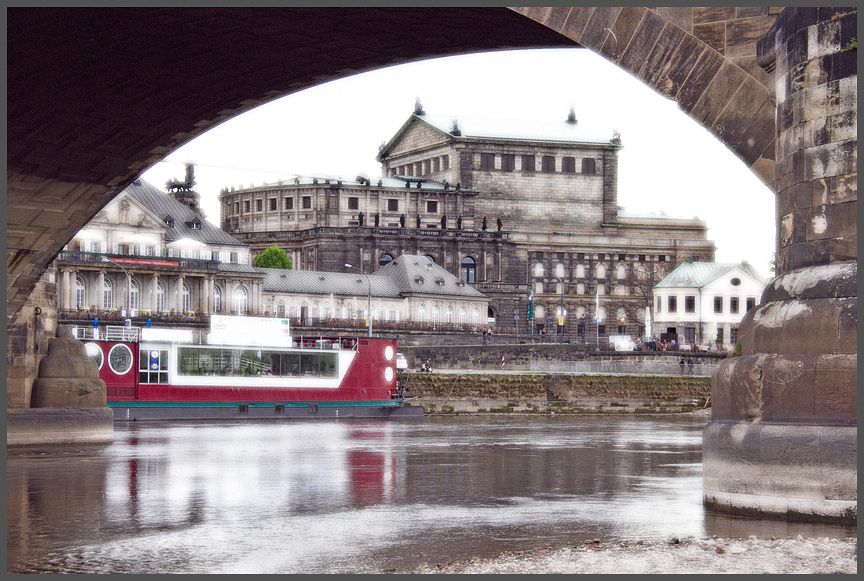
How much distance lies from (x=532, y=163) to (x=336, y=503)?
141554 millimetres

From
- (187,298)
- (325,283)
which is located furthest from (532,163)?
(187,298)

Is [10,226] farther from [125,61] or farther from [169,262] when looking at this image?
[169,262]

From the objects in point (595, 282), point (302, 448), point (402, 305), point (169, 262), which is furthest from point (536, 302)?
point (302, 448)

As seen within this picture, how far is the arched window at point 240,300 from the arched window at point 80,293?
1402 cm

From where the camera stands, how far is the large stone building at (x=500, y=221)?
472 feet

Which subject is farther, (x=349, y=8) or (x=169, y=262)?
(x=169, y=262)

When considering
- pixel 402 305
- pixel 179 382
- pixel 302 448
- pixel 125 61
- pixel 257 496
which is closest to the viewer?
pixel 125 61

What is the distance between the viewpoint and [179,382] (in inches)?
2442

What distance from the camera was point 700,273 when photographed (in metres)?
132

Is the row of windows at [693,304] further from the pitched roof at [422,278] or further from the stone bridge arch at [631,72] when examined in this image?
the stone bridge arch at [631,72]

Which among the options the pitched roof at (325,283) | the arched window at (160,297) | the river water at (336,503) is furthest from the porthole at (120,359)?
the pitched roof at (325,283)

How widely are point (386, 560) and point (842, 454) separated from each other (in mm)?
5450

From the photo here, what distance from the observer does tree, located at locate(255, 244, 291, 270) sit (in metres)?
132

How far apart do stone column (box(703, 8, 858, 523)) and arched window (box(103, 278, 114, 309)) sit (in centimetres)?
10065
